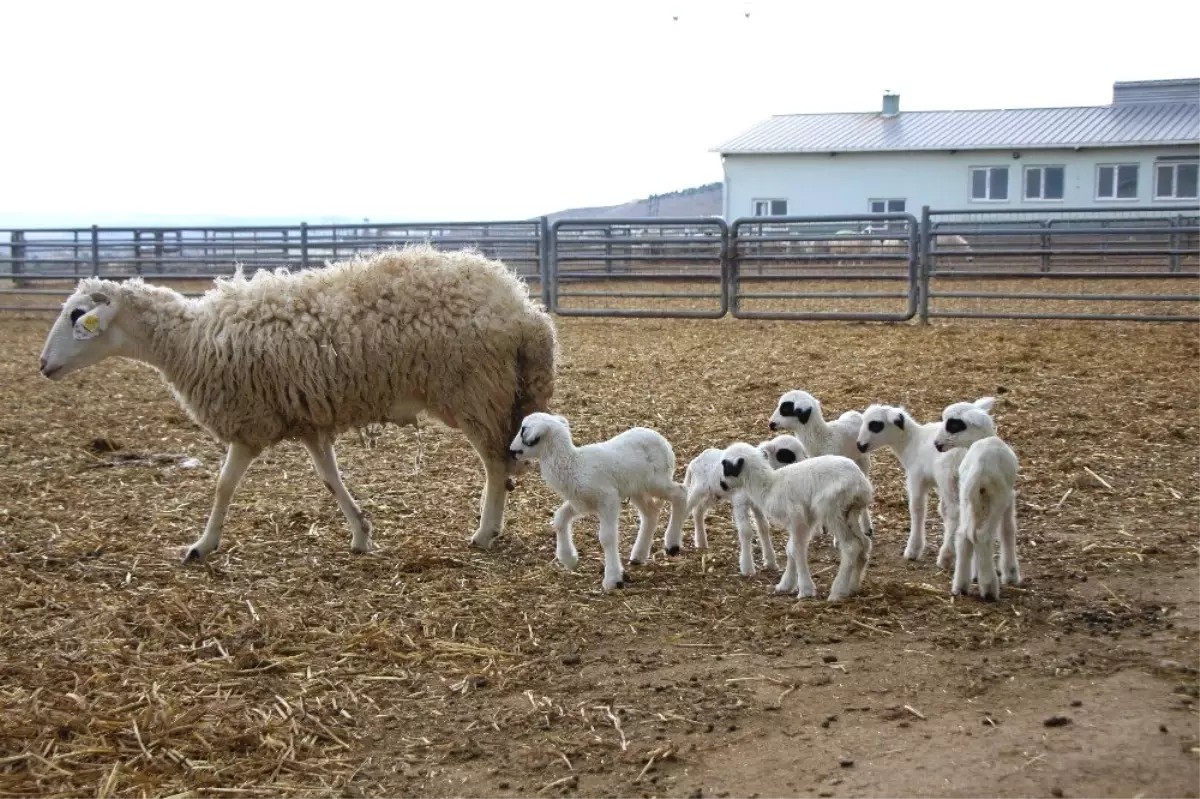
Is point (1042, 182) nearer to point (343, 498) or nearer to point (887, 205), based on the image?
point (887, 205)

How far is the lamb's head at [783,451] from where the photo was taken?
5918 mm

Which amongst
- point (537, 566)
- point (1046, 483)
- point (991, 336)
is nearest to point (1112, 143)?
point (991, 336)

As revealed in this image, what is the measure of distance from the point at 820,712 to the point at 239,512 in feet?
14.3

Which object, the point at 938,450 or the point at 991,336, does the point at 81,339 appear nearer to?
the point at 938,450

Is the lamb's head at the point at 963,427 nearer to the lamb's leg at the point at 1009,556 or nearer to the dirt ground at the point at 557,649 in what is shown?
the lamb's leg at the point at 1009,556

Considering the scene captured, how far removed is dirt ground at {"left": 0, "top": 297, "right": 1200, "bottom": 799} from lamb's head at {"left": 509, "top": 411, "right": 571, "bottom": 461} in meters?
0.60

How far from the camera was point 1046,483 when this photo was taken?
7.03 m

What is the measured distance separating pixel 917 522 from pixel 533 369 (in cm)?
218

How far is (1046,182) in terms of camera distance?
1435 inches

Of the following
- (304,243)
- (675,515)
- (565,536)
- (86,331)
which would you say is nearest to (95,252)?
(304,243)

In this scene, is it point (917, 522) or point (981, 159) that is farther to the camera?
point (981, 159)

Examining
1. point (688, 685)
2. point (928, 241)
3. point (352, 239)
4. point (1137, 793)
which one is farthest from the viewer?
point (352, 239)

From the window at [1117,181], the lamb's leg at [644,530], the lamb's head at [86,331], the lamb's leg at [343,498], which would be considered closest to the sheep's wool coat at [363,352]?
the lamb's leg at [343,498]

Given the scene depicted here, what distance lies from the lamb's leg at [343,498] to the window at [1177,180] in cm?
3408
